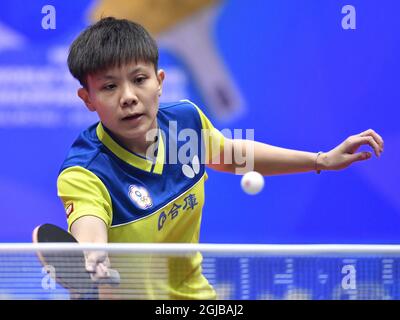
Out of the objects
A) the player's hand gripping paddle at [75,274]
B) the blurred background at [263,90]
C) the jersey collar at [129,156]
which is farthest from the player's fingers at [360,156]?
the blurred background at [263,90]

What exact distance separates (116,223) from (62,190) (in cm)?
18

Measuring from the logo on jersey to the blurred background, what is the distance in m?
1.13

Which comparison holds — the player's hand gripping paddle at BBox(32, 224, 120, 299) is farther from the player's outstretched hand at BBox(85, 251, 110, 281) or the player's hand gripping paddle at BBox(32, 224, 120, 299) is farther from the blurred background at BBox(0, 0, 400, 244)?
the blurred background at BBox(0, 0, 400, 244)

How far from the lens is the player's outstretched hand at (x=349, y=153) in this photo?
2678mm

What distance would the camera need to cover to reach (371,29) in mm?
3924

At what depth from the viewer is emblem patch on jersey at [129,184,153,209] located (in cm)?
255

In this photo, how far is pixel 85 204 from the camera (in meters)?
2.36

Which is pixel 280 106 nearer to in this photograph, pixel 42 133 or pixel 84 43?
pixel 42 133

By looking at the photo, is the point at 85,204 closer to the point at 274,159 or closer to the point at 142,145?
the point at 142,145

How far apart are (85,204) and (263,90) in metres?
1.72

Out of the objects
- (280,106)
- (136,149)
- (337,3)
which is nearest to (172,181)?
(136,149)

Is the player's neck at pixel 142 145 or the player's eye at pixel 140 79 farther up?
the player's eye at pixel 140 79
